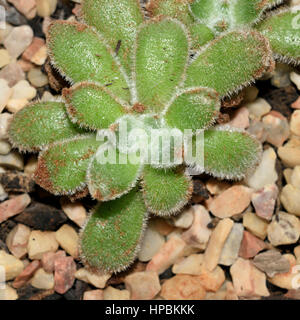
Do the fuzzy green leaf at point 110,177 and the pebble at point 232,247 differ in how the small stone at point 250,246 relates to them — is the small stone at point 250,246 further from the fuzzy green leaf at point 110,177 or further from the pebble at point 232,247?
the fuzzy green leaf at point 110,177

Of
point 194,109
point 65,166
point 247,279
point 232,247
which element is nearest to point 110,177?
point 65,166

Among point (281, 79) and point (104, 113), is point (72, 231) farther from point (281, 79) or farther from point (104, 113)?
point (281, 79)

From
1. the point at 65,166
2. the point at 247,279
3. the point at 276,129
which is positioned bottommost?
the point at 247,279

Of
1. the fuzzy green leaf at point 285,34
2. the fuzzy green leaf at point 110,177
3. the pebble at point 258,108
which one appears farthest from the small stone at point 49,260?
the fuzzy green leaf at point 285,34

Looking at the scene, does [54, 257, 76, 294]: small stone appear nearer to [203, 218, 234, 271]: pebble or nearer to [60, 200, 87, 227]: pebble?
[60, 200, 87, 227]: pebble

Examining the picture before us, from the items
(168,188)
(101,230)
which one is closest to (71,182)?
(101,230)

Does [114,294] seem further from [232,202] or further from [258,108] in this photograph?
[258,108]

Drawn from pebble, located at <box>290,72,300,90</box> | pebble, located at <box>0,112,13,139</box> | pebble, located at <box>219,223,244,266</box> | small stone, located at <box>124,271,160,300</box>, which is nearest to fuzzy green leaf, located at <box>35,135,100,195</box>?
pebble, located at <box>0,112,13,139</box>
